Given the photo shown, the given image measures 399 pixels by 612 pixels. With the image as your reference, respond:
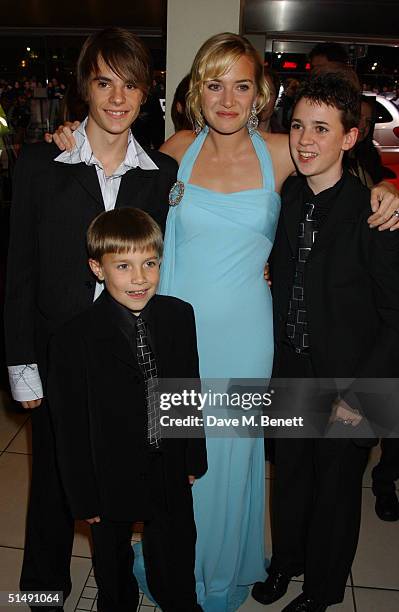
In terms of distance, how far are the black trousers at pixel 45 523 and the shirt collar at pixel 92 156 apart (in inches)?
27.8

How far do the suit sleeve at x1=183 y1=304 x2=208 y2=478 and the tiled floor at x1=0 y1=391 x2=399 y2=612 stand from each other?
0.67 metres

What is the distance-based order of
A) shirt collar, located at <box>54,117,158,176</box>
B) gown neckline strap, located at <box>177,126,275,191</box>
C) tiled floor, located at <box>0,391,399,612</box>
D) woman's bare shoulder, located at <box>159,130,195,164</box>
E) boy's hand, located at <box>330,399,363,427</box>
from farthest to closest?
tiled floor, located at <box>0,391,399,612</box> < woman's bare shoulder, located at <box>159,130,195,164</box> < gown neckline strap, located at <box>177,126,275,191</box> < boy's hand, located at <box>330,399,363,427</box> < shirt collar, located at <box>54,117,158,176</box>

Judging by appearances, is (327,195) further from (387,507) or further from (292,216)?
(387,507)

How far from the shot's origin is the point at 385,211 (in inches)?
58.6

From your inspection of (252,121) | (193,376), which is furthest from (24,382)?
(252,121)

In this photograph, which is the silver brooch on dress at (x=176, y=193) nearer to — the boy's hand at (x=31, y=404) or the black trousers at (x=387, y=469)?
the boy's hand at (x=31, y=404)

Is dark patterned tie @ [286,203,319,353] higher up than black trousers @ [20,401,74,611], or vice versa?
dark patterned tie @ [286,203,319,353]

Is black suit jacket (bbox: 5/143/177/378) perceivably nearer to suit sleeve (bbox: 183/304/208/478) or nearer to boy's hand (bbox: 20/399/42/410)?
boy's hand (bbox: 20/399/42/410)

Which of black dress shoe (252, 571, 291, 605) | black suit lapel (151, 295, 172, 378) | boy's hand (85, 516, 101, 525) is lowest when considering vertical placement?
black dress shoe (252, 571, 291, 605)

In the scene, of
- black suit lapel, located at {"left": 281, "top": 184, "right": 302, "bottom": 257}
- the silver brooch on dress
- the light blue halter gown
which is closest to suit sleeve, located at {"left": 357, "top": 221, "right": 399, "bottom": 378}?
black suit lapel, located at {"left": 281, "top": 184, "right": 302, "bottom": 257}

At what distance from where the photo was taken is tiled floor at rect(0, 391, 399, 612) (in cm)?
206

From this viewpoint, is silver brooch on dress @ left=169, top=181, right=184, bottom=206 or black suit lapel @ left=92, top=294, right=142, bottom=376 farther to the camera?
silver brooch on dress @ left=169, top=181, right=184, bottom=206

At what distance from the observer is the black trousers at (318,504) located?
1751 mm

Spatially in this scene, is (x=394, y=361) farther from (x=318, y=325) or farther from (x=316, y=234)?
(x=316, y=234)
